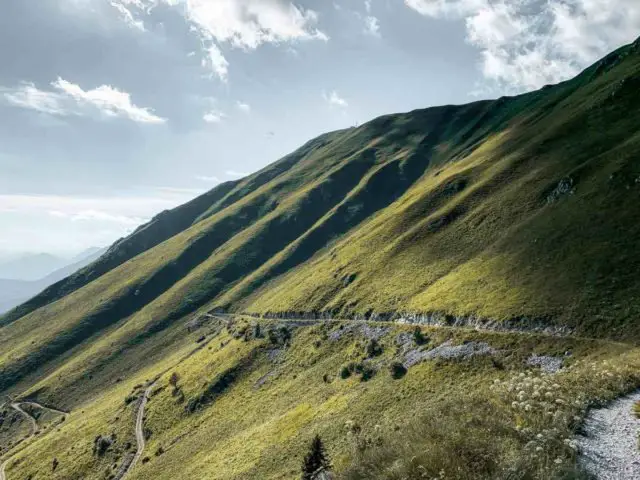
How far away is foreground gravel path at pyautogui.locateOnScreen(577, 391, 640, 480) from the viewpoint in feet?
63.1

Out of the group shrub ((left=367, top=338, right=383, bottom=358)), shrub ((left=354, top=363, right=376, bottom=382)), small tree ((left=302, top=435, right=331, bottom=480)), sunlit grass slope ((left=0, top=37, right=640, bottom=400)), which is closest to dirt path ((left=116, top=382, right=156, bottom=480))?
sunlit grass slope ((left=0, top=37, right=640, bottom=400))

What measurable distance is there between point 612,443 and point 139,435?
9074 cm

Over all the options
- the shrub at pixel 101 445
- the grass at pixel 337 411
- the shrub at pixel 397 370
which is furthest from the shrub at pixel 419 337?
the shrub at pixel 101 445

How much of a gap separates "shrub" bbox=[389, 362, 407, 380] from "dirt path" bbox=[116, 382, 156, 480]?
175 ft

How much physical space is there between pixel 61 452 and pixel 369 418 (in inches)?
3258

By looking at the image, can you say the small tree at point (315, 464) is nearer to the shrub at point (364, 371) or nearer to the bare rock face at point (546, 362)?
the bare rock face at point (546, 362)

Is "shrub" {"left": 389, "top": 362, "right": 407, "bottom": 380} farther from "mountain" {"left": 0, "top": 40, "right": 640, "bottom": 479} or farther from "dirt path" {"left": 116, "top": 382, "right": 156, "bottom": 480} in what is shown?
"dirt path" {"left": 116, "top": 382, "right": 156, "bottom": 480}

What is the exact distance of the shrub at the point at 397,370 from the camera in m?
56.2

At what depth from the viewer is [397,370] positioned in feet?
188

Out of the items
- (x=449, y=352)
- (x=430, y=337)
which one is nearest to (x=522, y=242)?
(x=430, y=337)

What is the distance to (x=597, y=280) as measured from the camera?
169ft

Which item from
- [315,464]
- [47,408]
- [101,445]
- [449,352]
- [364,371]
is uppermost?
[315,464]

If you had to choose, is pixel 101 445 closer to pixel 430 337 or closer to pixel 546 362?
pixel 430 337

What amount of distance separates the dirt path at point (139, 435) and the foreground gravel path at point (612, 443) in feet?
257
